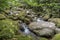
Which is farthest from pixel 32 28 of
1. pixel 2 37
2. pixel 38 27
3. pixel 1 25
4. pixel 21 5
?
pixel 21 5

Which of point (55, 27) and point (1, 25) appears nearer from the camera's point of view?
point (1, 25)

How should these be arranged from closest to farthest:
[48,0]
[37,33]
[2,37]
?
[2,37] → [37,33] → [48,0]

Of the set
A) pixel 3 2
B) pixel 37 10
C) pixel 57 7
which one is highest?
pixel 3 2

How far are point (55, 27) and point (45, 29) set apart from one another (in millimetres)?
1408

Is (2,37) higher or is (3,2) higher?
(3,2)

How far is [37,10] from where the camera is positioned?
Answer: 74.6 ft

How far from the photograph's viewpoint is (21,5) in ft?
84.3

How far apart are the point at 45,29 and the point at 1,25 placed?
14.2ft

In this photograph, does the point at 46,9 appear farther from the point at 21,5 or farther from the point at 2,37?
the point at 2,37

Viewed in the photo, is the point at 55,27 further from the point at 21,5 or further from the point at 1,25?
the point at 21,5

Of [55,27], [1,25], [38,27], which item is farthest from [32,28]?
[1,25]

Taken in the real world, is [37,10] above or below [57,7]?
below

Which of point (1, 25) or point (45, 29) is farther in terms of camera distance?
point (45, 29)

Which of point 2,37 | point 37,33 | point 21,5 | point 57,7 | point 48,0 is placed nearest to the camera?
point 2,37
